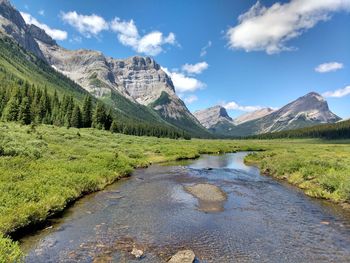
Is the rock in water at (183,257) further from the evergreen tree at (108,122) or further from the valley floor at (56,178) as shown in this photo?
the evergreen tree at (108,122)

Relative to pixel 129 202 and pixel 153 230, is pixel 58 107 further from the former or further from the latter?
pixel 153 230

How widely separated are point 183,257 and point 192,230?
18.2ft

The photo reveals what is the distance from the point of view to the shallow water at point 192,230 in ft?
61.6

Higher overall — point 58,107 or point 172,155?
point 58,107

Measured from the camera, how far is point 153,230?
22953mm

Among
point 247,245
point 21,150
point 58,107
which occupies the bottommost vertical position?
point 247,245

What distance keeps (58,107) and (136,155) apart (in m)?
73.2

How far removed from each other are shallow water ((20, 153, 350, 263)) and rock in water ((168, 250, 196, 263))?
2.09 feet

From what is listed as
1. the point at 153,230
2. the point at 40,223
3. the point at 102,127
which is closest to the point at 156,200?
the point at 153,230

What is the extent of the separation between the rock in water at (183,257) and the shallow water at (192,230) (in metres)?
0.64

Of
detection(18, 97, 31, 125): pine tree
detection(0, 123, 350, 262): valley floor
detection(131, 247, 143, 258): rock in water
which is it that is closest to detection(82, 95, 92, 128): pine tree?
detection(18, 97, 31, 125): pine tree

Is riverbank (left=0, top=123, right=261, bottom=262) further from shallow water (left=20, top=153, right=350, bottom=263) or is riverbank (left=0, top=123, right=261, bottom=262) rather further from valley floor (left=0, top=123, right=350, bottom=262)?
shallow water (left=20, top=153, right=350, bottom=263)

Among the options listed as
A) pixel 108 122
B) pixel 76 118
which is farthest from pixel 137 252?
pixel 108 122

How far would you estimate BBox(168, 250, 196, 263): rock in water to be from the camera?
57.2 ft
